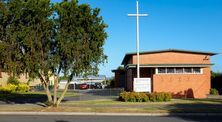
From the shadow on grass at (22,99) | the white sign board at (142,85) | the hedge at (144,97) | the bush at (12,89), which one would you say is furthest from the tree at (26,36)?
the bush at (12,89)

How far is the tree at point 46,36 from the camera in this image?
2688cm

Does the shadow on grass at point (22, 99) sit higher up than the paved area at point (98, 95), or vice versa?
the paved area at point (98, 95)

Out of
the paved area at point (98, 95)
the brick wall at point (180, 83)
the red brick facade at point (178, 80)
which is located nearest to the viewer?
the paved area at point (98, 95)

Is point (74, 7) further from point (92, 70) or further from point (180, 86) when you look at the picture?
point (180, 86)

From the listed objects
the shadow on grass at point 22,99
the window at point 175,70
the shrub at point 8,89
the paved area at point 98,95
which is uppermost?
the window at point 175,70

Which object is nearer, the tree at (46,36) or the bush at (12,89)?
the tree at (46,36)

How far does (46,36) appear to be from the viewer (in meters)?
27.4

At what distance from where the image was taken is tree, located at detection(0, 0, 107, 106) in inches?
1058

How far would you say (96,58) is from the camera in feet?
92.5

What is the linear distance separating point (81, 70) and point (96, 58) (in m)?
1.22

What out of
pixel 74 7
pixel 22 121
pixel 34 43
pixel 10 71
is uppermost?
pixel 74 7

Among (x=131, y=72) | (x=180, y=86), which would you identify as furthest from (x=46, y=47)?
(x=131, y=72)

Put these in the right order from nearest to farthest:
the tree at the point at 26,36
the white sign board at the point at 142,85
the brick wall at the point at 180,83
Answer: the tree at the point at 26,36 < the white sign board at the point at 142,85 < the brick wall at the point at 180,83

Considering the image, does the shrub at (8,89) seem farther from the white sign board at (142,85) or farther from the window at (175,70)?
the white sign board at (142,85)
